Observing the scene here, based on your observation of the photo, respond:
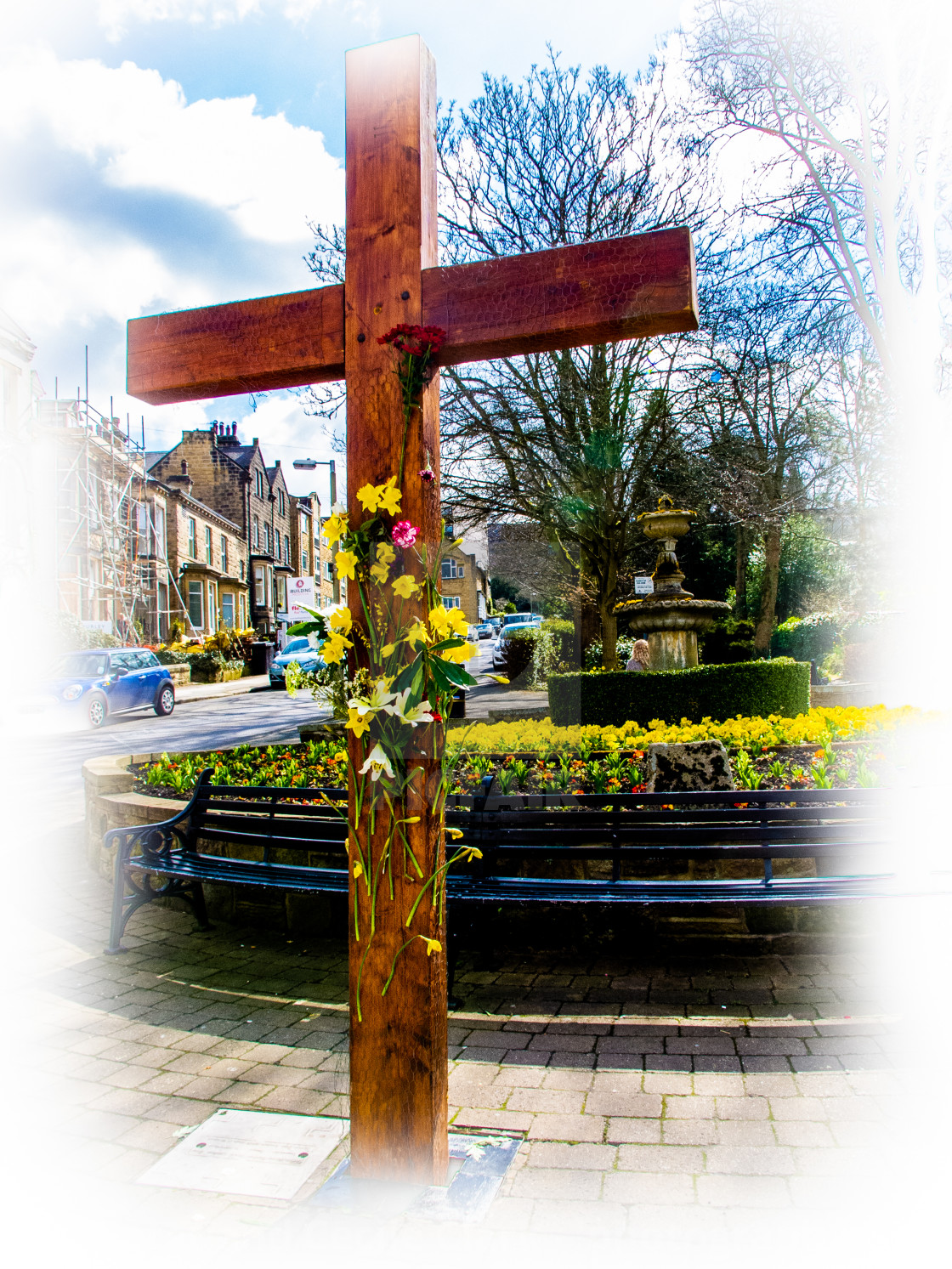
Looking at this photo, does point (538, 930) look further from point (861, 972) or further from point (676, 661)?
point (676, 661)

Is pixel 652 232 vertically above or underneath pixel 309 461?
underneath

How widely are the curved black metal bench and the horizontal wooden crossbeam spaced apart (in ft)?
7.74

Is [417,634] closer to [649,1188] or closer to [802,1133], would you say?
[649,1188]

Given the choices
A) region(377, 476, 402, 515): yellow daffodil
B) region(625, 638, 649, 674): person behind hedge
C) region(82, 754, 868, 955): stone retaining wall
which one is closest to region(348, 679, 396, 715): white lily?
region(377, 476, 402, 515): yellow daffodil

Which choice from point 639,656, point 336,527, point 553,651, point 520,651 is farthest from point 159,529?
point 336,527

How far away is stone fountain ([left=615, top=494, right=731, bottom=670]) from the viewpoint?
36.2 ft

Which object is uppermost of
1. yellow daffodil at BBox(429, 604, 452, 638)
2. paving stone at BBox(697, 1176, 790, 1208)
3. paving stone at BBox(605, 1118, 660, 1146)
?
yellow daffodil at BBox(429, 604, 452, 638)

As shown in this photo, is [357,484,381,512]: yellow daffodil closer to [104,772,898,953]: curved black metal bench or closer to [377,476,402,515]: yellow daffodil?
[377,476,402,515]: yellow daffodil

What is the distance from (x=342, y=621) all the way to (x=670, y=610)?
30.0ft

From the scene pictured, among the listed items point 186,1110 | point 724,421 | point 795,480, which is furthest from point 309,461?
point 186,1110

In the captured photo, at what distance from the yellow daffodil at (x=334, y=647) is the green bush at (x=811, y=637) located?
680 inches

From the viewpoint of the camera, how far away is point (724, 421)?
13359 mm

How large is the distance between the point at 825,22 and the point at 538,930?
12.7m

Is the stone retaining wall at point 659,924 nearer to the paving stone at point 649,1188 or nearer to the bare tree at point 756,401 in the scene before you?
the paving stone at point 649,1188
